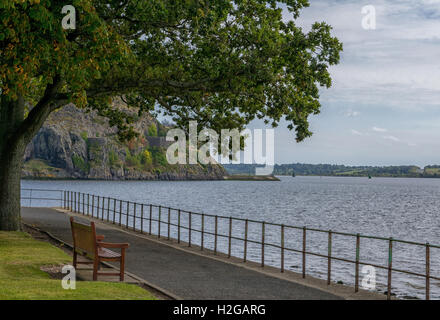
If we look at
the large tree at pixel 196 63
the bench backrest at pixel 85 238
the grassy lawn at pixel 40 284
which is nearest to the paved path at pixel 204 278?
the grassy lawn at pixel 40 284

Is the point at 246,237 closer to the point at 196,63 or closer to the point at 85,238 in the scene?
the point at 85,238

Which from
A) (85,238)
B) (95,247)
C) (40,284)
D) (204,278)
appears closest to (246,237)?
(204,278)

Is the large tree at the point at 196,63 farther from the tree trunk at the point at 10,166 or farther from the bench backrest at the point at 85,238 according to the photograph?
the bench backrest at the point at 85,238

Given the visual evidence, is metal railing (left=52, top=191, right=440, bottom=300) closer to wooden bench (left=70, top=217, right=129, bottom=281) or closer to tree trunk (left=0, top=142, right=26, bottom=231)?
wooden bench (left=70, top=217, right=129, bottom=281)

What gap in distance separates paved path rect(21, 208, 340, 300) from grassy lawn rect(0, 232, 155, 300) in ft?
3.61

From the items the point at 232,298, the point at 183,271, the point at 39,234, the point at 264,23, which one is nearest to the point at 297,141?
the point at 264,23

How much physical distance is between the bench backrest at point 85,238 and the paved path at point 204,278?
1.38 m

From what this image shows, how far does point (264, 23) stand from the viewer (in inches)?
759

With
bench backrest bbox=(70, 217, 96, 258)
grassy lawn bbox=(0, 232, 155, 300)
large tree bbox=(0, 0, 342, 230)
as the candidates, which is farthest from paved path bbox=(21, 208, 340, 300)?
large tree bbox=(0, 0, 342, 230)

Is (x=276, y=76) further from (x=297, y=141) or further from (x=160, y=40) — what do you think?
(x=160, y=40)

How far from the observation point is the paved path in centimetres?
1102

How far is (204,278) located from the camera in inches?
507

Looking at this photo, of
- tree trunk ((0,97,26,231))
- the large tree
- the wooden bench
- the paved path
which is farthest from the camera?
tree trunk ((0,97,26,231))

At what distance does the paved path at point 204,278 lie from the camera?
11016mm
